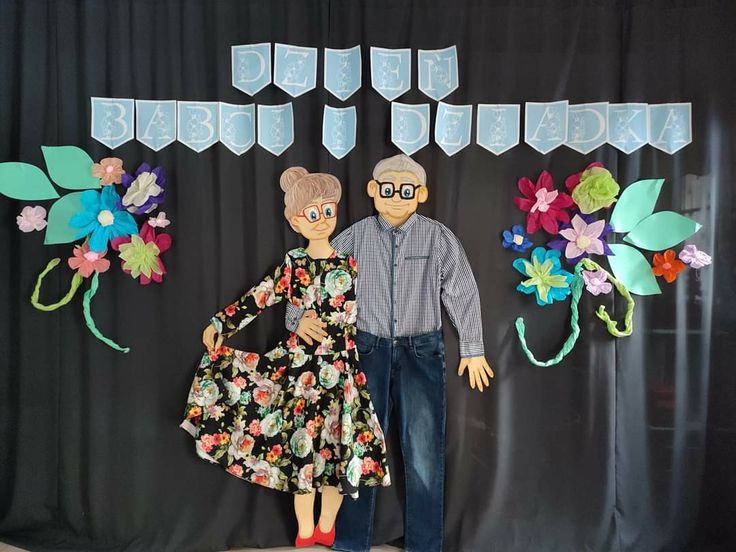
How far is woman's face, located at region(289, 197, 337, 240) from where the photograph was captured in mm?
2312

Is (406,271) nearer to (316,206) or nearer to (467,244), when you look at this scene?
(467,244)

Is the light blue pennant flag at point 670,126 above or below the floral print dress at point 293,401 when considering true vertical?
above

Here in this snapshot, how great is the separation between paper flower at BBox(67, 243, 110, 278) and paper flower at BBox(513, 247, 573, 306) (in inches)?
64.9

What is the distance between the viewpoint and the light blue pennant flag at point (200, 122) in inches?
93.6

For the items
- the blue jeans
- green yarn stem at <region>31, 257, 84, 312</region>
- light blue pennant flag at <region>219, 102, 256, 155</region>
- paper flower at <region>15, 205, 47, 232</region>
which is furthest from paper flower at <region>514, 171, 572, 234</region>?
paper flower at <region>15, 205, 47, 232</region>

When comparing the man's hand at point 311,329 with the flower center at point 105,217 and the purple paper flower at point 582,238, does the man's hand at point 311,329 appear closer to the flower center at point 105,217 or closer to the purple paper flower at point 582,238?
the flower center at point 105,217

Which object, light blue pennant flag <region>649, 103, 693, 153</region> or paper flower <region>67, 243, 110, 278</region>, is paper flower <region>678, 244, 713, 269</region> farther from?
paper flower <region>67, 243, 110, 278</region>

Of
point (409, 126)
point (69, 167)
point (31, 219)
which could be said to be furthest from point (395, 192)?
point (31, 219)

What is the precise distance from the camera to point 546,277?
7.65 ft

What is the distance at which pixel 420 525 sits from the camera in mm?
2332

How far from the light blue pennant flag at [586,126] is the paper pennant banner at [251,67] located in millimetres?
1233

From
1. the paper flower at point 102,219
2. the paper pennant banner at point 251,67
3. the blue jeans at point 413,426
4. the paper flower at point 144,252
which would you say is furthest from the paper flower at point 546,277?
the paper flower at point 102,219

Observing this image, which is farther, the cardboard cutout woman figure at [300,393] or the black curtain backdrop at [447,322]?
the black curtain backdrop at [447,322]

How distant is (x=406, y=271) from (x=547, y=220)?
1.94 feet
